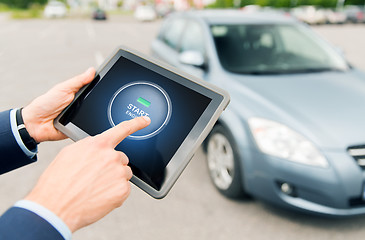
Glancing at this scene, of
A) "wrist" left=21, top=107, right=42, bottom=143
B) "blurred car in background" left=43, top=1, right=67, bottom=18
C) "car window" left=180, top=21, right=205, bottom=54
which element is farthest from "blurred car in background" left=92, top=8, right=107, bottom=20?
"wrist" left=21, top=107, right=42, bottom=143

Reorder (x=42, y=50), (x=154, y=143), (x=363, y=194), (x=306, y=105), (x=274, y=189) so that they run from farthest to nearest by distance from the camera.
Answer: (x=42, y=50), (x=306, y=105), (x=274, y=189), (x=363, y=194), (x=154, y=143)

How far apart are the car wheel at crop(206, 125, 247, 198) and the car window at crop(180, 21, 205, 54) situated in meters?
0.97

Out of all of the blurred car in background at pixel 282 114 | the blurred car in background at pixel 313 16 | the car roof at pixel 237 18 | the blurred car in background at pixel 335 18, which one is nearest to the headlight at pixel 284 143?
the blurred car in background at pixel 282 114

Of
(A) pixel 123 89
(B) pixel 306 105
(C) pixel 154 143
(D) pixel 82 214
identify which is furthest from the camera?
(B) pixel 306 105

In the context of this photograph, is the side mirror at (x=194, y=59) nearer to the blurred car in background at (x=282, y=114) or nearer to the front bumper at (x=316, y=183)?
the blurred car in background at (x=282, y=114)

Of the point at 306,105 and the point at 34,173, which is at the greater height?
the point at 306,105

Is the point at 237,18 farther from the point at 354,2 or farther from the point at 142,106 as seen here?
the point at 354,2

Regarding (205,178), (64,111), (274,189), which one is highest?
(64,111)

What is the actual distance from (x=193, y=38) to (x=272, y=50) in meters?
0.84

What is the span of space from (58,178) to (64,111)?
1.85ft

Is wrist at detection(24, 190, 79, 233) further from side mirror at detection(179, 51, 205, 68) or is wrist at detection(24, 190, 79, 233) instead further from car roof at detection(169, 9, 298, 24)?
car roof at detection(169, 9, 298, 24)

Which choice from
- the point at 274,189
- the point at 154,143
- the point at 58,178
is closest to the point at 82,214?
the point at 58,178

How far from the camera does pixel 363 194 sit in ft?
6.73

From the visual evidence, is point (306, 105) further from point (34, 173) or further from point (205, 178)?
point (34, 173)
